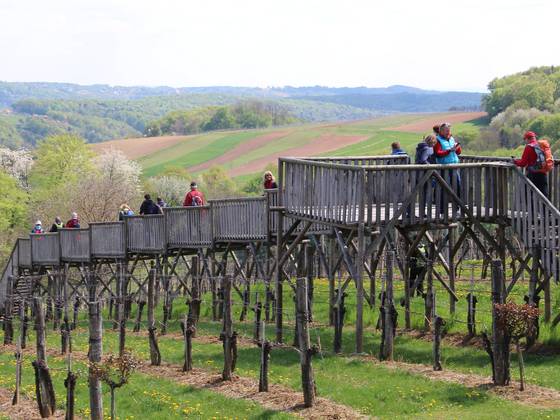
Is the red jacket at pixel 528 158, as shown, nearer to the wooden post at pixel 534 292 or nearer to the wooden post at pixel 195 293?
the wooden post at pixel 534 292

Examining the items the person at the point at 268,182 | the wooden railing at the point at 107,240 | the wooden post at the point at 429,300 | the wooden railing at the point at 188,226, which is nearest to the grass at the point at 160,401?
the wooden post at the point at 429,300

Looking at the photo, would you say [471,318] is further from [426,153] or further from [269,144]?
[269,144]

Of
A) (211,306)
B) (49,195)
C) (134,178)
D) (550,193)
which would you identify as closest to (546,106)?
(134,178)

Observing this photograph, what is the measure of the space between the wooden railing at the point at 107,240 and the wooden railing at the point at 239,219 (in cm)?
533

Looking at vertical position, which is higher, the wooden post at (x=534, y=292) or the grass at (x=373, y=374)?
the wooden post at (x=534, y=292)

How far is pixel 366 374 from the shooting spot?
66.4 ft

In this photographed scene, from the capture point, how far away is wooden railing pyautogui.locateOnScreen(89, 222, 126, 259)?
35906 millimetres

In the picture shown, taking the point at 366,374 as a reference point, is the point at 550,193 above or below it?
above

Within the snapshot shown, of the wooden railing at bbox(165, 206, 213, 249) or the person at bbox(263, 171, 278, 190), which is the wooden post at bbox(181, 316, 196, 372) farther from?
the wooden railing at bbox(165, 206, 213, 249)

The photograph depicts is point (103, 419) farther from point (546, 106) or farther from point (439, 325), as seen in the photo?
point (546, 106)

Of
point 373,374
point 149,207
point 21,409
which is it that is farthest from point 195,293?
point 373,374

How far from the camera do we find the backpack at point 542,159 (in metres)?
22.0

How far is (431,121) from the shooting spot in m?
136

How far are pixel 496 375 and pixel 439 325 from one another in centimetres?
182
